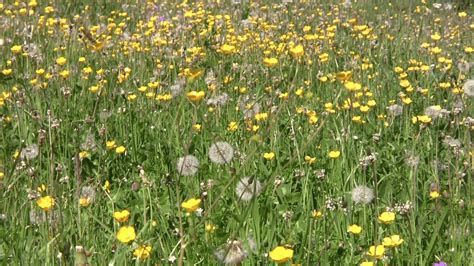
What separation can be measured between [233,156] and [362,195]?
617 millimetres

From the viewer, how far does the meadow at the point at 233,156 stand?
5.50 feet

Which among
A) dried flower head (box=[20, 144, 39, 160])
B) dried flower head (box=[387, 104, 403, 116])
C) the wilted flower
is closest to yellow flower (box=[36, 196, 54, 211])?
the wilted flower

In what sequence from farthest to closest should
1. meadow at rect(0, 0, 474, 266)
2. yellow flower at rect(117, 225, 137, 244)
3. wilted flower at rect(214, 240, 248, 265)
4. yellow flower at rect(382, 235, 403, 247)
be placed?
1. meadow at rect(0, 0, 474, 266)
2. yellow flower at rect(382, 235, 403, 247)
3. yellow flower at rect(117, 225, 137, 244)
4. wilted flower at rect(214, 240, 248, 265)

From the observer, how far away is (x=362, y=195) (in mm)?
1926

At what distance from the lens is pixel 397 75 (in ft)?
13.1

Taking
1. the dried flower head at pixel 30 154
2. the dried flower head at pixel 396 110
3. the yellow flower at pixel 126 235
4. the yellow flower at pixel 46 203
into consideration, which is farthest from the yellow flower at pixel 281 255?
the dried flower head at pixel 396 110

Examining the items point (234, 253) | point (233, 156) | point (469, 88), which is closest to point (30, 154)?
point (233, 156)

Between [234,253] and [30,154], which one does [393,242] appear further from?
[30,154]

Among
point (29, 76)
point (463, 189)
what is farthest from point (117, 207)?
point (29, 76)

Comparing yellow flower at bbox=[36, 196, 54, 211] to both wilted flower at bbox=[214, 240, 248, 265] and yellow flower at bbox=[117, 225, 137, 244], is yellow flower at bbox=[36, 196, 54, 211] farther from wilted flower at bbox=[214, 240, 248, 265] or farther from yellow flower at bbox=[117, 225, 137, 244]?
wilted flower at bbox=[214, 240, 248, 265]

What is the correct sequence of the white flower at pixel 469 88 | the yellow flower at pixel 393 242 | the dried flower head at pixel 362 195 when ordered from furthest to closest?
the white flower at pixel 469 88 → the dried flower head at pixel 362 195 → the yellow flower at pixel 393 242

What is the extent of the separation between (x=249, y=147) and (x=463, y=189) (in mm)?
772

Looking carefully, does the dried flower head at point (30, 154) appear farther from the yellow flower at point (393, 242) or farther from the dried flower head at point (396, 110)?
the dried flower head at point (396, 110)

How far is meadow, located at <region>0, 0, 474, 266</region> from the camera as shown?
5.50 feet
